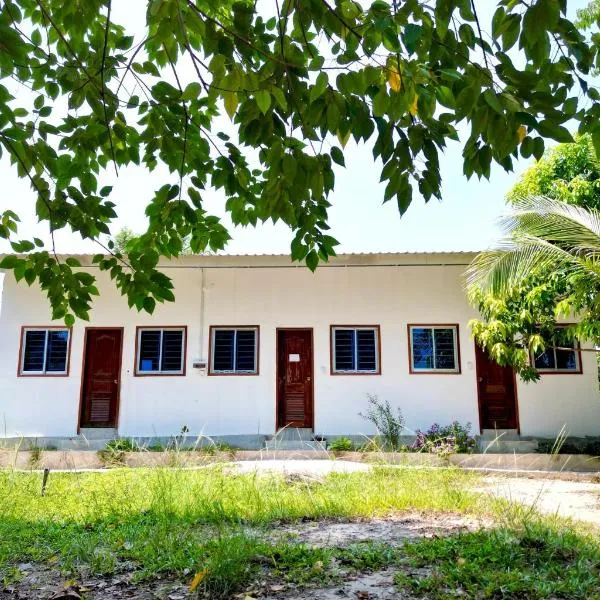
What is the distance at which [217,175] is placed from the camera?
3.25 m

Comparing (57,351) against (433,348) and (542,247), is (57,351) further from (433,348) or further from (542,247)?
(542,247)

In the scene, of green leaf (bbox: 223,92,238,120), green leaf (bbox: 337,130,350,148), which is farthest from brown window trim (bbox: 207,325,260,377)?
green leaf (bbox: 223,92,238,120)

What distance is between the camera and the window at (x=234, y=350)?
10.7m

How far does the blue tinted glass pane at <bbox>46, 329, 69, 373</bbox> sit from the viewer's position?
10695 millimetres

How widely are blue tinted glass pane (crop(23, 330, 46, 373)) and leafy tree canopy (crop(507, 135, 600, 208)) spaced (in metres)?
9.10

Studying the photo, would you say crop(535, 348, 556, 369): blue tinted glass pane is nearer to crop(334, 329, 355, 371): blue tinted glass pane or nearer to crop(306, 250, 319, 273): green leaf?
crop(334, 329, 355, 371): blue tinted glass pane

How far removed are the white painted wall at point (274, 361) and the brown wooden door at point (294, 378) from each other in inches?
7.5

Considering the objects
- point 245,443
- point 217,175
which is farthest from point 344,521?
point 245,443

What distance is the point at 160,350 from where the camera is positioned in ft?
35.5

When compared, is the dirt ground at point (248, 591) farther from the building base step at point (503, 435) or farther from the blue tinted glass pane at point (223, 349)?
the blue tinted glass pane at point (223, 349)

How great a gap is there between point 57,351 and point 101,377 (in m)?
1.02

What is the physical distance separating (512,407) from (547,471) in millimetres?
2345

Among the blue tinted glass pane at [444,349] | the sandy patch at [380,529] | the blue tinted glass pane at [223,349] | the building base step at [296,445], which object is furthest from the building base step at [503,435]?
the sandy patch at [380,529]

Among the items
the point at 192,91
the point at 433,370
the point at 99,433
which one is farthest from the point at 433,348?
the point at 192,91
